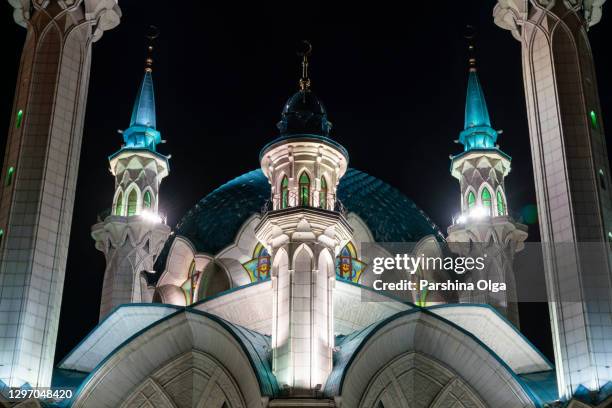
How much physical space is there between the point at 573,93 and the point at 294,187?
6752 millimetres

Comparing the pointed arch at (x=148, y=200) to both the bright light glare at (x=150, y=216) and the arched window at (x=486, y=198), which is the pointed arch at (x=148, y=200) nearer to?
the bright light glare at (x=150, y=216)

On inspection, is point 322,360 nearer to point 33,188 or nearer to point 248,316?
point 248,316

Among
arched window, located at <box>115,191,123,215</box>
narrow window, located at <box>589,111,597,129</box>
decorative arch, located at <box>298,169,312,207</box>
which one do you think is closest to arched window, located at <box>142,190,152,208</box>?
arched window, located at <box>115,191,123,215</box>

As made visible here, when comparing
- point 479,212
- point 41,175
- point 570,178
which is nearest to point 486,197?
point 479,212

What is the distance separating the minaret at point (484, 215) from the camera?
89.2ft

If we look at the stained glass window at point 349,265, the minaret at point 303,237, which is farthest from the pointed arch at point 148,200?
the minaret at point 303,237

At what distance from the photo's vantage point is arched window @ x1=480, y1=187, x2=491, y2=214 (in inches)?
1123

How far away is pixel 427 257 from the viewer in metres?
28.3

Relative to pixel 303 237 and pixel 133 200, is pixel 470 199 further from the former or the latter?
pixel 303 237

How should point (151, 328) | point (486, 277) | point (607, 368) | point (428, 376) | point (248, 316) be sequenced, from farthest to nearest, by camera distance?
point (486, 277) < point (248, 316) < point (428, 376) < point (151, 328) < point (607, 368)

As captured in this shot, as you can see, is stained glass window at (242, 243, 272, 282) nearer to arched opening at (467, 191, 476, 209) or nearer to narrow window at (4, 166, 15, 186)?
arched opening at (467, 191, 476, 209)

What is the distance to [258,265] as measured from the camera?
89.4 feet

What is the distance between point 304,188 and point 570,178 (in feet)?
18.9

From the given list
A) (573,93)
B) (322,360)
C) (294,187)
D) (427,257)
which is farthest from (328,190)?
(427,257)
